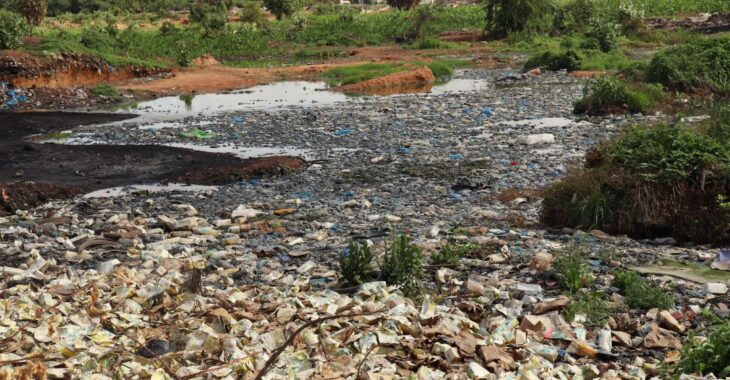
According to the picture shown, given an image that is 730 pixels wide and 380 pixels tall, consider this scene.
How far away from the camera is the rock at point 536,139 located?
12.6m

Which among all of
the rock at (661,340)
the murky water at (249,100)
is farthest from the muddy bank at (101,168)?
the rock at (661,340)

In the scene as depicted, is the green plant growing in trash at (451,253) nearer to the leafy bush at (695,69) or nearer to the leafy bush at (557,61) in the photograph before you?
the leafy bush at (695,69)

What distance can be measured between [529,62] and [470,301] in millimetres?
21022

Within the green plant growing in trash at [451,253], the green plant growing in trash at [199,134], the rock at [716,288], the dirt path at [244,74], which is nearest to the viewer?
the rock at [716,288]

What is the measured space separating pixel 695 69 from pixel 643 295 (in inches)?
541

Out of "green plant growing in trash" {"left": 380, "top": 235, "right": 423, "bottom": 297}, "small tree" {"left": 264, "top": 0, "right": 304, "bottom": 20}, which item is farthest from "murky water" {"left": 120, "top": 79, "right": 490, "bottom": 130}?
"small tree" {"left": 264, "top": 0, "right": 304, "bottom": 20}

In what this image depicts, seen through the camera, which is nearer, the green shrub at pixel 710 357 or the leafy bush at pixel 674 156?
the green shrub at pixel 710 357

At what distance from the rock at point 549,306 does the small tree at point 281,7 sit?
4582 cm

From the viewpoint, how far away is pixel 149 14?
53.0m

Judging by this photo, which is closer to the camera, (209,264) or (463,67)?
(209,264)

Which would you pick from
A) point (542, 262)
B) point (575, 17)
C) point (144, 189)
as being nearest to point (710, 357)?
point (542, 262)

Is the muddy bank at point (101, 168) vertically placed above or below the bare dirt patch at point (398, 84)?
above

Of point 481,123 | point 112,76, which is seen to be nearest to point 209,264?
point 481,123

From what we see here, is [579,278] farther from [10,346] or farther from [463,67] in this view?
[463,67]
